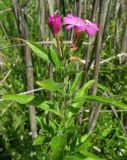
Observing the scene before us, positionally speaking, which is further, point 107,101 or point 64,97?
point 64,97

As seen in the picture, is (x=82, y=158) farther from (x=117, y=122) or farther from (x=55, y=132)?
(x=117, y=122)

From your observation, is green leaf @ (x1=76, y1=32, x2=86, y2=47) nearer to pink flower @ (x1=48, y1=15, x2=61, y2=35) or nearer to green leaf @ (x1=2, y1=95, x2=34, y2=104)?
pink flower @ (x1=48, y1=15, x2=61, y2=35)

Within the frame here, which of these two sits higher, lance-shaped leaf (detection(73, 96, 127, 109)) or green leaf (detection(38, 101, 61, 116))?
lance-shaped leaf (detection(73, 96, 127, 109))

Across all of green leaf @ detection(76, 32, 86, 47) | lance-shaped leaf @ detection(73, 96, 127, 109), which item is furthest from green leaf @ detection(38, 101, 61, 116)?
green leaf @ detection(76, 32, 86, 47)

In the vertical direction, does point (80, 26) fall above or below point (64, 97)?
above

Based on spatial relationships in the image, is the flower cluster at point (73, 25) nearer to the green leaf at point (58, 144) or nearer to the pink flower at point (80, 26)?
the pink flower at point (80, 26)

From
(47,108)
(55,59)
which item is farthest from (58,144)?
(55,59)

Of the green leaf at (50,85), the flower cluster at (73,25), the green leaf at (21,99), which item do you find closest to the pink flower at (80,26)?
the flower cluster at (73,25)

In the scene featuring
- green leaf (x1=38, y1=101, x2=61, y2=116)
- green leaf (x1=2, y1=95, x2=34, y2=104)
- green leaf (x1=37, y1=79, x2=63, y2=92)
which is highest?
green leaf (x1=37, y1=79, x2=63, y2=92)

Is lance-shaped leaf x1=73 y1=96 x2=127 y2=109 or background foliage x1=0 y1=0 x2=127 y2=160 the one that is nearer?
lance-shaped leaf x1=73 y1=96 x2=127 y2=109

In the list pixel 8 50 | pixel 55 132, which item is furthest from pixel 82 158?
pixel 8 50

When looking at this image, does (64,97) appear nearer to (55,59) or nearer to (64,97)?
(64,97)

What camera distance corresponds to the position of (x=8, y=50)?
7.19 feet

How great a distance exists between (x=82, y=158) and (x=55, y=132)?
0.13 m
